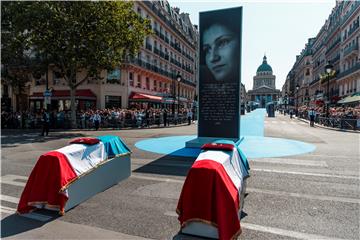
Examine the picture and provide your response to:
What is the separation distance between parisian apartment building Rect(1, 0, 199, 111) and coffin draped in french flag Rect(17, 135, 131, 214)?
21731 millimetres

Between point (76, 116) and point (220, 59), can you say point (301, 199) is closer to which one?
point (220, 59)

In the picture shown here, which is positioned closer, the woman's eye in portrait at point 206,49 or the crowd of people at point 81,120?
the woman's eye in portrait at point 206,49

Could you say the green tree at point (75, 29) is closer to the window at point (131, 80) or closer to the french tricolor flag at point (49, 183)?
the window at point (131, 80)

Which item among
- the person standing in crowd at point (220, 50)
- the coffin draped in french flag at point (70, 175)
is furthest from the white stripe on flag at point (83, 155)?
the person standing in crowd at point (220, 50)

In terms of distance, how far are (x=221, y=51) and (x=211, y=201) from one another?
9.28 metres

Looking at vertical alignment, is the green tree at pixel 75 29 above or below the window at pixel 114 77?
above

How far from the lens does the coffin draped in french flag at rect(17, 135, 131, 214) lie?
16.4 feet

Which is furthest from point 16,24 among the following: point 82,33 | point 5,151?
point 5,151

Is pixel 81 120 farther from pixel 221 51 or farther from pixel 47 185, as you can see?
pixel 47 185

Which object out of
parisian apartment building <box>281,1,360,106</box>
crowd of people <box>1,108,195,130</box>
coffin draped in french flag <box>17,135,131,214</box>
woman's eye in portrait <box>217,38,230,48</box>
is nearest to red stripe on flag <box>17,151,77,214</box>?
coffin draped in french flag <box>17,135,131,214</box>

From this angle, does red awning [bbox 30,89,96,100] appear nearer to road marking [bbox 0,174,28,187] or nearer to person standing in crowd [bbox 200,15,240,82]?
person standing in crowd [bbox 200,15,240,82]

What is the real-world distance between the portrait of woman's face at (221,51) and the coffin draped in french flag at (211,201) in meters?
8.20

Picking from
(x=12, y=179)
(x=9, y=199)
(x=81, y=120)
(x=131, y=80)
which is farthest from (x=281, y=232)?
(x=131, y=80)

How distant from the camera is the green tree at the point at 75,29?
20.0 metres
